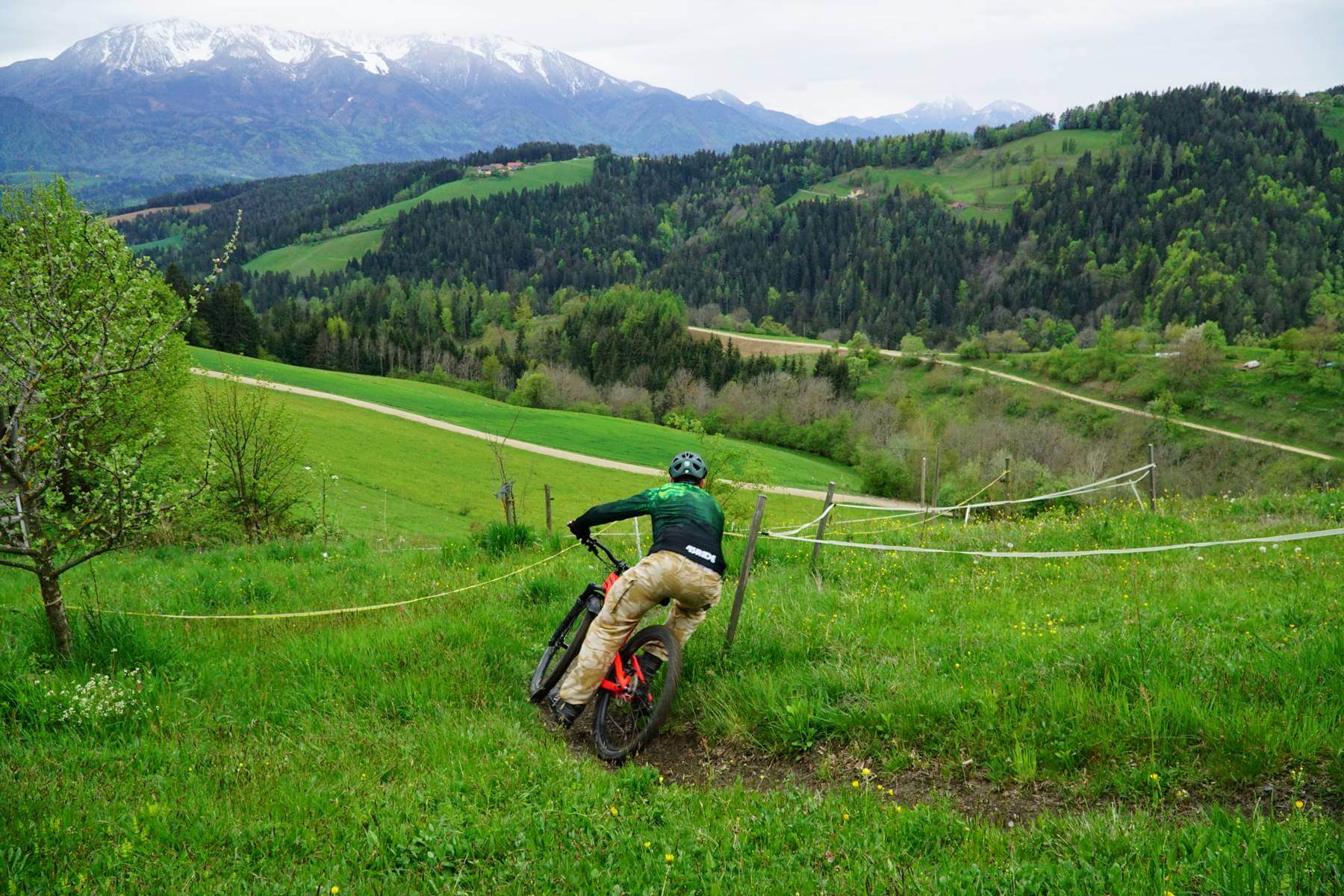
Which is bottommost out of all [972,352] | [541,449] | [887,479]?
[887,479]

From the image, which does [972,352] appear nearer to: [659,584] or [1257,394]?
[1257,394]

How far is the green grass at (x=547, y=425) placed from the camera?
230ft

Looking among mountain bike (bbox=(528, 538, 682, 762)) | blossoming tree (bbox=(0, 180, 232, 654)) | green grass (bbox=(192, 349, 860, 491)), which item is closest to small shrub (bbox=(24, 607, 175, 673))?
blossoming tree (bbox=(0, 180, 232, 654))

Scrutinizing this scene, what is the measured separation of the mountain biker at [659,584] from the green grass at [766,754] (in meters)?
0.53

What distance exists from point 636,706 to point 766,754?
1287 millimetres

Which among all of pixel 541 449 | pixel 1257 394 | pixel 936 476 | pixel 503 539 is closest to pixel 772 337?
pixel 1257 394

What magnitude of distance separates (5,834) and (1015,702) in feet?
22.3

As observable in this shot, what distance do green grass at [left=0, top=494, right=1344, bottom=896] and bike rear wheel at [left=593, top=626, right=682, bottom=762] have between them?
0.30m

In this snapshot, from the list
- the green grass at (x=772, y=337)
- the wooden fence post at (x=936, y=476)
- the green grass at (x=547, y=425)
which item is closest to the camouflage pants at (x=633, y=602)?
the wooden fence post at (x=936, y=476)

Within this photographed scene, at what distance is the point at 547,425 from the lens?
76.6 m

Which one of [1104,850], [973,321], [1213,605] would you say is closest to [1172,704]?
[1104,850]

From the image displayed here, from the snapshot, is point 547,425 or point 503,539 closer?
point 503,539

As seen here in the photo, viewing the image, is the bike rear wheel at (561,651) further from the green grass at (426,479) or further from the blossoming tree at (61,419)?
the green grass at (426,479)

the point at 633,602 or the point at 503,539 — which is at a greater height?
the point at 633,602
